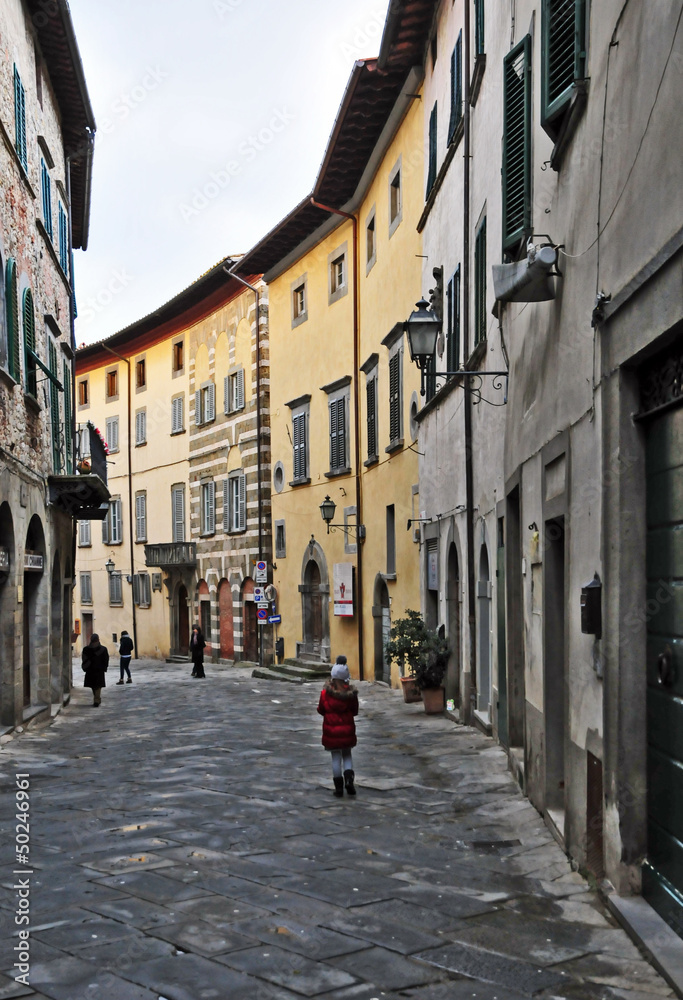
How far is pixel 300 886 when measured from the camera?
6.72m

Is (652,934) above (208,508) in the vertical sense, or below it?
below

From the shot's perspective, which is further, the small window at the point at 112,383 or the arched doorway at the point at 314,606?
the small window at the point at 112,383

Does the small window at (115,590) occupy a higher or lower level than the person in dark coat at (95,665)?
higher

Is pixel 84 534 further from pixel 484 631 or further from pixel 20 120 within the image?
pixel 484 631

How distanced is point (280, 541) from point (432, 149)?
570 inches

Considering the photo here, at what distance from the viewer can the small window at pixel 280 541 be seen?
97.9ft

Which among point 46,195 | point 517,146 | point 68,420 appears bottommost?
point 68,420

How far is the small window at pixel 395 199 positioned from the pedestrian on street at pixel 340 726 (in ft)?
41.3

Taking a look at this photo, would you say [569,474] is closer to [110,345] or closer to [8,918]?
[8,918]

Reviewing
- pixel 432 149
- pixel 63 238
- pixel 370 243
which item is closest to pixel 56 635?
pixel 63 238

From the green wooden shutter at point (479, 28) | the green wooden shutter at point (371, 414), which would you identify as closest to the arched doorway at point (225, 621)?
the green wooden shutter at point (371, 414)

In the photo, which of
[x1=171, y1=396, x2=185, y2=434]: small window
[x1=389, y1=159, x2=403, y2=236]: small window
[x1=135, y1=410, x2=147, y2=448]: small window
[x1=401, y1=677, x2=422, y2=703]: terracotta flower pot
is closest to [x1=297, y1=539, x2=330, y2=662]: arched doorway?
Result: [x1=389, y1=159, x2=403, y2=236]: small window

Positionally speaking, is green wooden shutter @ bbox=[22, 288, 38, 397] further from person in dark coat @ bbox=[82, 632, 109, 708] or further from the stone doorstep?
the stone doorstep

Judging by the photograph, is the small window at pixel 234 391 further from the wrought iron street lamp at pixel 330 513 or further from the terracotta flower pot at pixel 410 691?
the terracotta flower pot at pixel 410 691
